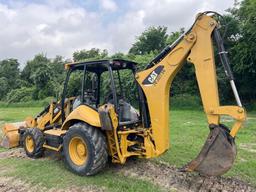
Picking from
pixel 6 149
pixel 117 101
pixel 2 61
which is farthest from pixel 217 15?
pixel 2 61

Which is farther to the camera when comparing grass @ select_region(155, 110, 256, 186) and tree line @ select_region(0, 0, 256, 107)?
tree line @ select_region(0, 0, 256, 107)

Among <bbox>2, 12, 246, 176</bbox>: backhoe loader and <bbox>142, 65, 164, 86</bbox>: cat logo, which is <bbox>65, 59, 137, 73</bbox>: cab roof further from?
<bbox>142, 65, 164, 86</bbox>: cat logo

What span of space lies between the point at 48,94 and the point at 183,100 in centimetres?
1455

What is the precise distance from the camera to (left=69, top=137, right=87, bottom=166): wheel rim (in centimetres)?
558

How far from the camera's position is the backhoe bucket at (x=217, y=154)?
4.20m

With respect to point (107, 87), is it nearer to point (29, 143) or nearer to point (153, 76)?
point (153, 76)

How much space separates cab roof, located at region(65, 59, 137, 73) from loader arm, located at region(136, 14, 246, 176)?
59cm

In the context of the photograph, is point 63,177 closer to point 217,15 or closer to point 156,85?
point 156,85

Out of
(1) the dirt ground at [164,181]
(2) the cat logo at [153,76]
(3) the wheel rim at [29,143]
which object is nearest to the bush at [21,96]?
(3) the wheel rim at [29,143]

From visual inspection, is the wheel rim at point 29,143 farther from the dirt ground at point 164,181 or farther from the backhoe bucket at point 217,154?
the backhoe bucket at point 217,154

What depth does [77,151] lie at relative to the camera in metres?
5.71

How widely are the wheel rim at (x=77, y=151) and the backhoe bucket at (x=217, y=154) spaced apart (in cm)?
210

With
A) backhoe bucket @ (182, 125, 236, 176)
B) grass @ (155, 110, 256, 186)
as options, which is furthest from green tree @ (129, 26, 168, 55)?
backhoe bucket @ (182, 125, 236, 176)

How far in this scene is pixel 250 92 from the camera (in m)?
18.8
